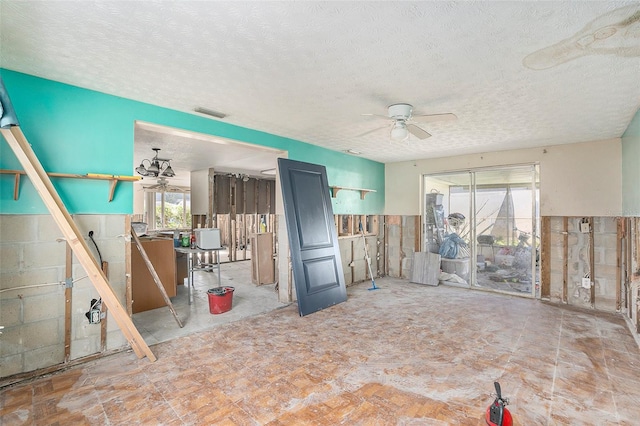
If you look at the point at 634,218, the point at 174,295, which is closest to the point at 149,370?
the point at 174,295

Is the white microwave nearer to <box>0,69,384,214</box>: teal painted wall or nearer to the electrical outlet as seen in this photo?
<box>0,69,384,214</box>: teal painted wall

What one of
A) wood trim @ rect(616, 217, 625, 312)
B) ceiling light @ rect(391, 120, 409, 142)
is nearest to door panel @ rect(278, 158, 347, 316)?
ceiling light @ rect(391, 120, 409, 142)

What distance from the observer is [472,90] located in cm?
279

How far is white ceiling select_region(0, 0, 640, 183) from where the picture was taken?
1.72 metres

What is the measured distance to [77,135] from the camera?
2.77 m

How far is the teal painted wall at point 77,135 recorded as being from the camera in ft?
8.21

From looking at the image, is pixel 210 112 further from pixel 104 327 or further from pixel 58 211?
pixel 104 327

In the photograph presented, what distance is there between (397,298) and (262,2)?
4.51 metres

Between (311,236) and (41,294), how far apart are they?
2987mm

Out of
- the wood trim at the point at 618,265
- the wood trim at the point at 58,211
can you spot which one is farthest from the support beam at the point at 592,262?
the wood trim at the point at 58,211

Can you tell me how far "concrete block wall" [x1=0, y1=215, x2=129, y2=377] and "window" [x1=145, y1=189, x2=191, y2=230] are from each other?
946 centimetres

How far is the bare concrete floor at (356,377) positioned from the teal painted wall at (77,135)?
4.93ft

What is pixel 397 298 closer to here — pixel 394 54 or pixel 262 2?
pixel 394 54

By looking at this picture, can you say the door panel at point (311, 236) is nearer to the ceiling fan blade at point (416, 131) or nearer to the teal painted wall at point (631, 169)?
the ceiling fan blade at point (416, 131)
